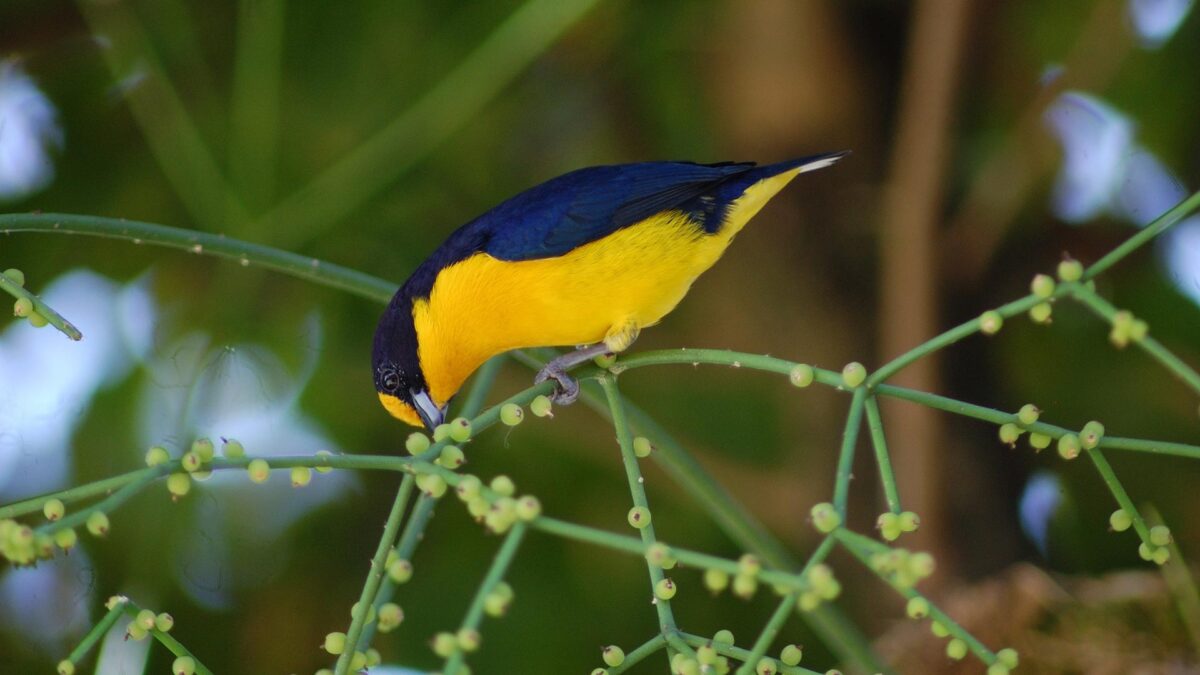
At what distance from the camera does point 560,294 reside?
216 cm

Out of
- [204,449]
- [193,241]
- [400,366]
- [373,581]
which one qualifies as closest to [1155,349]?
[373,581]

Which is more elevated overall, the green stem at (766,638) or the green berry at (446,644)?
the green stem at (766,638)

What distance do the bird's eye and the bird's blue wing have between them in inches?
11.3

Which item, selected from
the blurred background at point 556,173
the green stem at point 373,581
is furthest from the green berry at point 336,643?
the blurred background at point 556,173

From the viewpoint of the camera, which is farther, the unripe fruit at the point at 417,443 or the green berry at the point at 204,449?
the unripe fruit at the point at 417,443

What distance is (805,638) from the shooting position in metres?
3.20

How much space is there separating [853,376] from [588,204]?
1.03 meters

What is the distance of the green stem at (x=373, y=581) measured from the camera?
1237 millimetres

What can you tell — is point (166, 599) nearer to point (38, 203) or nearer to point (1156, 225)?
point (38, 203)

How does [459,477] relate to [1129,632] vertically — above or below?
below

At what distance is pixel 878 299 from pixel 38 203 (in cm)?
211

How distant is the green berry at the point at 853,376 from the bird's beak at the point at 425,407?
1.15m

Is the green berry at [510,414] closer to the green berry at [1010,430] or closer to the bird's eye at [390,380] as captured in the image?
the green berry at [1010,430]

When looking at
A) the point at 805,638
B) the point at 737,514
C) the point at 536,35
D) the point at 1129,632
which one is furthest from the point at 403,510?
the point at 805,638
